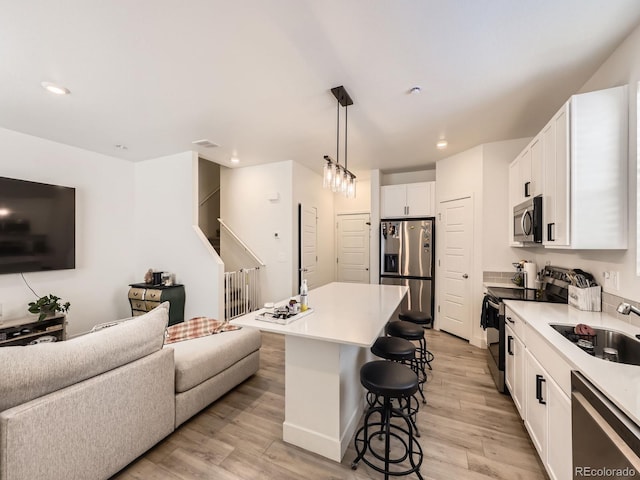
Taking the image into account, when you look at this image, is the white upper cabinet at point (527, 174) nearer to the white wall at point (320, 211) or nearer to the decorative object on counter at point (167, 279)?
the white wall at point (320, 211)

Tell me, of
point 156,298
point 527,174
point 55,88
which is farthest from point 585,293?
point 156,298

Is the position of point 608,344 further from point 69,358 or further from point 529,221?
point 69,358

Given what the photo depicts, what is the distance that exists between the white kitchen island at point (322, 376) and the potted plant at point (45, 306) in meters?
3.23

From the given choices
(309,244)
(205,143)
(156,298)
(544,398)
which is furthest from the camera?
(309,244)

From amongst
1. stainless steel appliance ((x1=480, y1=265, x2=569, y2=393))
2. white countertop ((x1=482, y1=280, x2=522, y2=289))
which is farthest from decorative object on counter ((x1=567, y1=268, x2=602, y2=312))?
white countertop ((x1=482, y1=280, x2=522, y2=289))

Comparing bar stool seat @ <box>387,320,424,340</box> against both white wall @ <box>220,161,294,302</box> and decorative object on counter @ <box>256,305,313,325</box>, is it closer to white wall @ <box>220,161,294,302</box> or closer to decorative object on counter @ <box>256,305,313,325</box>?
decorative object on counter @ <box>256,305,313,325</box>

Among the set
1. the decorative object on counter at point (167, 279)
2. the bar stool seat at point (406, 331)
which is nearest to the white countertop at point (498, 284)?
the bar stool seat at point (406, 331)

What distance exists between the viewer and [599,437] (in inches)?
40.9

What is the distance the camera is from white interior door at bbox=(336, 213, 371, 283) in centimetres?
601

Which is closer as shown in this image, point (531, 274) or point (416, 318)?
point (416, 318)

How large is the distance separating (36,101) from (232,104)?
6.26ft

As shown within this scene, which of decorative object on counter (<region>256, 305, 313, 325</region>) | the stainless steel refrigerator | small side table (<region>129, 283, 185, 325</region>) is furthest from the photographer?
the stainless steel refrigerator

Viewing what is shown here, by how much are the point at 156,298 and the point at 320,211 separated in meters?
3.25

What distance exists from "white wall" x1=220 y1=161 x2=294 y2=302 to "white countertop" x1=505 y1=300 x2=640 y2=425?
10.6 feet
